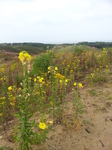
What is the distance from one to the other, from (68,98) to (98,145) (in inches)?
65.1

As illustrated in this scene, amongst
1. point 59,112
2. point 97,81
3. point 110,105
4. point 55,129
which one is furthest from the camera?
point 97,81

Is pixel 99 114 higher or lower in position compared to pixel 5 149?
higher

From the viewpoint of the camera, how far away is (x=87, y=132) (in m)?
2.59

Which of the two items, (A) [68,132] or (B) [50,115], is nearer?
(A) [68,132]

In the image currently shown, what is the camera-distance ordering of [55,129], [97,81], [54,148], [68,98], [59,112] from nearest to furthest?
[54,148], [55,129], [59,112], [68,98], [97,81]

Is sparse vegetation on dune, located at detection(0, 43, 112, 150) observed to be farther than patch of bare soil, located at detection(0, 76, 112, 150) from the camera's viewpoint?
No

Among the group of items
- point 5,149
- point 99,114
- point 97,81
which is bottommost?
point 5,149

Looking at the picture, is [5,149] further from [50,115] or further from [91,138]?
[91,138]

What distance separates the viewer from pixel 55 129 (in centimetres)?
268

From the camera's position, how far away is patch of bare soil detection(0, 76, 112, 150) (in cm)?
229

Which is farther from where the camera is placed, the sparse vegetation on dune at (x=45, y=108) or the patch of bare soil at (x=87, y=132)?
the patch of bare soil at (x=87, y=132)

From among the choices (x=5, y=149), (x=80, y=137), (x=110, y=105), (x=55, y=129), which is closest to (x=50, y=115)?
(x=55, y=129)

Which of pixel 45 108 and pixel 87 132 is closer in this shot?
pixel 87 132

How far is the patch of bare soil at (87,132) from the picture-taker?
229 cm
